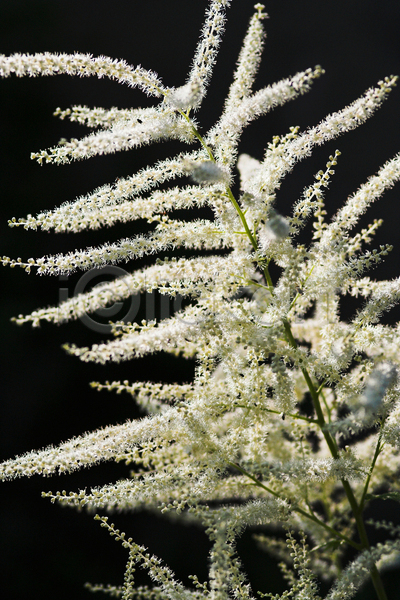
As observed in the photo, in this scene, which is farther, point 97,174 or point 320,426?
point 97,174

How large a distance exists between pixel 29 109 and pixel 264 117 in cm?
66

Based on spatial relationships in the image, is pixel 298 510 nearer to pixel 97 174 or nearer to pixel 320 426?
pixel 320 426

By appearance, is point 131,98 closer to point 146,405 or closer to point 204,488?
point 146,405

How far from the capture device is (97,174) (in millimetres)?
1425

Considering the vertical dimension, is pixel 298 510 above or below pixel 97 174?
below

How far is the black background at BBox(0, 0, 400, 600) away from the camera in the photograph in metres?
1.25

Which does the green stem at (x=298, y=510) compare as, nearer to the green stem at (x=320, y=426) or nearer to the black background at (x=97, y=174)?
the green stem at (x=320, y=426)

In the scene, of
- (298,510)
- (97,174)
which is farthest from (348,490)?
(97,174)

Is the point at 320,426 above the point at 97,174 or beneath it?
beneath

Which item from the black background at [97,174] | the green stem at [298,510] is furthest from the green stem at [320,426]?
the black background at [97,174]

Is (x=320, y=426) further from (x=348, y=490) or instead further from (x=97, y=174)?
(x=97, y=174)

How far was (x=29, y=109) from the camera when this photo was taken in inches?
54.1

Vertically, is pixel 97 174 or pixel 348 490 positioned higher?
pixel 97 174

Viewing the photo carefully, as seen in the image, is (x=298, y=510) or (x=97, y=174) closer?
(x=298, y=510)
